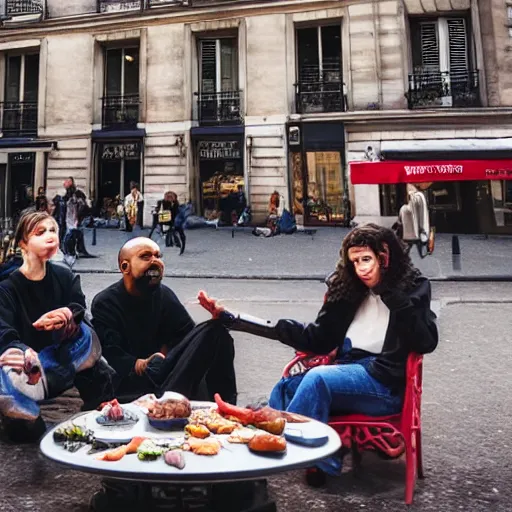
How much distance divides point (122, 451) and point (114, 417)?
0.35 m

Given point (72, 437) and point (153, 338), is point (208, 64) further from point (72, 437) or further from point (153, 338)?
point (72, 437)

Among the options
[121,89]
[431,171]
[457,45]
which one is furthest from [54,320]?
[121,89]

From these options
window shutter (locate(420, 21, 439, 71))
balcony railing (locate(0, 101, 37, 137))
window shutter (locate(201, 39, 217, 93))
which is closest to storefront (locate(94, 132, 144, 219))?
balcony railing (locate(0, 101, 37, 137))

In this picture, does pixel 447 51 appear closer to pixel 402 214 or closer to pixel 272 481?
pixel 402 214

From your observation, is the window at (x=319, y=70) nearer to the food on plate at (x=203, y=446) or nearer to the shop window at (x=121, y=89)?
the shop window at (x=121, y=89)

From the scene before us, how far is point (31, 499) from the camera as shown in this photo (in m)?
2.52

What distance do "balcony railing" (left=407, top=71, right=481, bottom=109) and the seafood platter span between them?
16.2 meters

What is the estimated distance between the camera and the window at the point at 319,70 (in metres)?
17.4

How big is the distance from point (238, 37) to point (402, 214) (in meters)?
9.54

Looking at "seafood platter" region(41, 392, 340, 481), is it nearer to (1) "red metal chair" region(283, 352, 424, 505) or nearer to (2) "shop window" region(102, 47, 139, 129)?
(1) "red metal chair" region(283, 352, 424, 505)

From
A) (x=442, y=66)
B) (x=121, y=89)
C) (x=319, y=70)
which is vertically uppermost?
(x=121, y=89)

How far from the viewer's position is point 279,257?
41.9 ft

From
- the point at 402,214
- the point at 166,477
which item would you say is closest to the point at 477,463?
the point at 166,477

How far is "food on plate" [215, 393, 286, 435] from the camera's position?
2.13m
